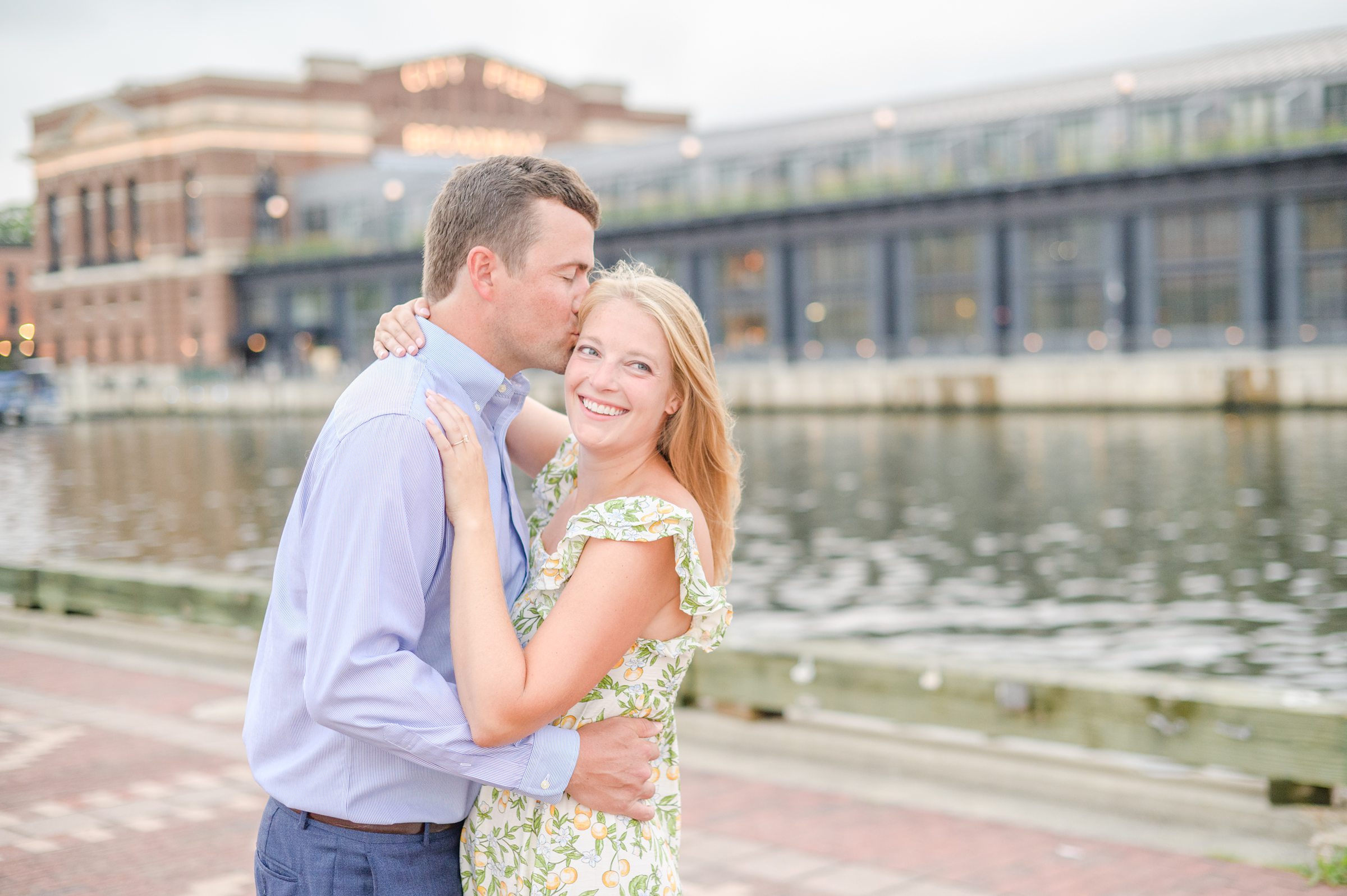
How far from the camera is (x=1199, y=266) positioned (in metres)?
56.6

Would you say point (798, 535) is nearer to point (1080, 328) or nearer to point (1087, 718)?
point (1087, 718)

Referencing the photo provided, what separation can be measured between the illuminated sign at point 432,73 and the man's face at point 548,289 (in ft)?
332

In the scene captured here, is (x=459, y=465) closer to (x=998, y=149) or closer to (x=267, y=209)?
(x=998, y=149)

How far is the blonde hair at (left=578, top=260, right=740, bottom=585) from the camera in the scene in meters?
2.89

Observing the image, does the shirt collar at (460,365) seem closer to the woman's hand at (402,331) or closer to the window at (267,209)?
the woman's hand at (402,331)

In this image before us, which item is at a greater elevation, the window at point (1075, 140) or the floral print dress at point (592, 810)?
the window at point (1075, 140)

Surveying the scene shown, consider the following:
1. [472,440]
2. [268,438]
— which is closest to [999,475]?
[472,440]

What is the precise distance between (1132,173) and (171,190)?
65.8 metres

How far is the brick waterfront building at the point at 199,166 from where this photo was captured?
302 feet

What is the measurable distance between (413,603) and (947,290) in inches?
2484

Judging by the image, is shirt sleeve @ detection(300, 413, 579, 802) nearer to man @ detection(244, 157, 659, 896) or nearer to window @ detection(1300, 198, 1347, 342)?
man @ detection(244, 157, 659, 896)

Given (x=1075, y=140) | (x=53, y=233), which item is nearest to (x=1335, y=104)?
(x=1075, y=140)

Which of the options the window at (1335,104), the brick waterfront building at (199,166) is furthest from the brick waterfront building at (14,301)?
the brick waterfront building at (199,166)

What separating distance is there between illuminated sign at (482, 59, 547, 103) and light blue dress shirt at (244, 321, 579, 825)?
105 m
